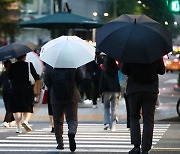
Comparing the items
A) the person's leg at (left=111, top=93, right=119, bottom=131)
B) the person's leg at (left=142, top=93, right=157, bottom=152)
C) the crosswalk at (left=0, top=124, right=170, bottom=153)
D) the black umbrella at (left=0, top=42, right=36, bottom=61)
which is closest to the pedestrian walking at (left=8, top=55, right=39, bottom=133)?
the black umbrella at (left=0, top=42, right=36, bottom=61)

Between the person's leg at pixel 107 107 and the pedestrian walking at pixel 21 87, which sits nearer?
the pedestrian walking at pixel 21 87

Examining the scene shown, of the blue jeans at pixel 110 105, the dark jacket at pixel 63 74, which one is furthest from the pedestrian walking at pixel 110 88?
the dark jacket at pixel 63 74

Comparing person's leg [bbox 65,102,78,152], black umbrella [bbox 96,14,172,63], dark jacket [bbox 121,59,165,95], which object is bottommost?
person's leg [bbox 65,102,78,152]

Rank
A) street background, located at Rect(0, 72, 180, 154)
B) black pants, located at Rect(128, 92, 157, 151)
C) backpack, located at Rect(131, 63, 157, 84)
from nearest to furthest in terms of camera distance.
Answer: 1. backpack, located at Rect(131, 63, 157, 84)
2. black pants, located at Rect(128, 92, 157, 151)
3. street background, located at Rect(0, 72, 180, 154)

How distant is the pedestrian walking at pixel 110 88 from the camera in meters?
14.6

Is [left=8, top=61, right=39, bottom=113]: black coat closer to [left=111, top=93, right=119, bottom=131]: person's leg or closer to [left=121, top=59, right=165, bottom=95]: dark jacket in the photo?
[left=111, top=93, right=119, bottom=131]: person's leg

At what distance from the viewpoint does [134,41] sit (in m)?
9.73

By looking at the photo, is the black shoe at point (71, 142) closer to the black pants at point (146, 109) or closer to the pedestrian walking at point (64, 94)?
the pedestrian walking at point (64, 94)

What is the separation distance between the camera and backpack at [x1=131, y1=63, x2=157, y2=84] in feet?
32.7

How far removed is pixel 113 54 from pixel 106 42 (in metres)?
0.25

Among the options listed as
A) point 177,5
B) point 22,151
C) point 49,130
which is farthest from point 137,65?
point 177,5

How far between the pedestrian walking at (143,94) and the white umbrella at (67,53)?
3.77 feet

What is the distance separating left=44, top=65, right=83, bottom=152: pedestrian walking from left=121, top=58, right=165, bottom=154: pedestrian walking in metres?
1.23

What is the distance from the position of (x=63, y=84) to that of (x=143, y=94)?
151cm
